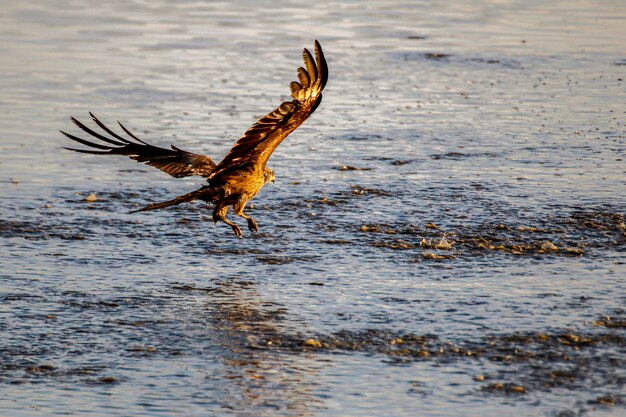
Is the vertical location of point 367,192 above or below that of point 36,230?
above

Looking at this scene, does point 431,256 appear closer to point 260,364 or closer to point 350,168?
point 260,364

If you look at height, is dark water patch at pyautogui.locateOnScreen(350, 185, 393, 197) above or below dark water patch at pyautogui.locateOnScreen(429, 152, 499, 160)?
below

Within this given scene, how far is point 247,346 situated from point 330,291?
1.28 metres

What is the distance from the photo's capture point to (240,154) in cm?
988

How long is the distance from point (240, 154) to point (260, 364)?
2819mm

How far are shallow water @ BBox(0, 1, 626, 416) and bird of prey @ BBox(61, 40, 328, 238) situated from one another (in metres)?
0.43

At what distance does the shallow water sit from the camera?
714 cm

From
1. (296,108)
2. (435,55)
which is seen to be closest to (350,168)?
(296,108)

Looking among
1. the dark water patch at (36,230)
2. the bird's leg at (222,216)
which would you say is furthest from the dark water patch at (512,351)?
the dark water patch at (36,230)

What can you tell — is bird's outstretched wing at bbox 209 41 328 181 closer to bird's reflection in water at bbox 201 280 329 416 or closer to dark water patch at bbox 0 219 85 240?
bird's reflection in water at bbox 201 280 329 416

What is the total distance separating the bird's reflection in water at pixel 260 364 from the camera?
6.84 m

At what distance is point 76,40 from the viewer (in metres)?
19.2

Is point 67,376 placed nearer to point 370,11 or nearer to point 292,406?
point 292,406

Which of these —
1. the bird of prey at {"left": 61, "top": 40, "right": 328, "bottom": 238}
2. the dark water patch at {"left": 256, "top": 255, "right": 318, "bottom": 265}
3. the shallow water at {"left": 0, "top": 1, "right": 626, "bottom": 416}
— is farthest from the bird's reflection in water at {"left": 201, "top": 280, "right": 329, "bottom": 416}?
the bird of prey at {"left": 61, "top": 40, "right": 328, "bottom": 238}
